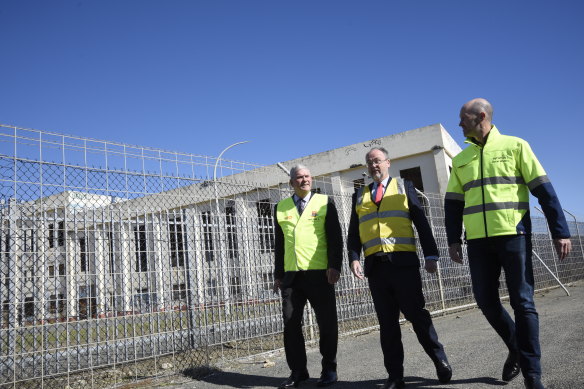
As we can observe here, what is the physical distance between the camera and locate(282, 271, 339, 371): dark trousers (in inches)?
162

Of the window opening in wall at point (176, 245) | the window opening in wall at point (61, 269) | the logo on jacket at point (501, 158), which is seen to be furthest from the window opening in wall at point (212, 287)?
the logo on jacket at point (501, 158)

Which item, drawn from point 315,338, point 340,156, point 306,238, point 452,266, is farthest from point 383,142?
point 306,238

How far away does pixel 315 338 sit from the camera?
255 inches

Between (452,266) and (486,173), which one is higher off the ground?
(486,173)

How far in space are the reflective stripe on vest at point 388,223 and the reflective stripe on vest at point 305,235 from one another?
0.46 m

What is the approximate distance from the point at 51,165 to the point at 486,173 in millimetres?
3972

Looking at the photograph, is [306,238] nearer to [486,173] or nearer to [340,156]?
[486,173]

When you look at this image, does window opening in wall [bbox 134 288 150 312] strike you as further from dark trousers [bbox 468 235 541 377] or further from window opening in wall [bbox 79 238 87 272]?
dark trousers [bbox 468 235 541 377]

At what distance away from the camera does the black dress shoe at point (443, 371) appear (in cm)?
354

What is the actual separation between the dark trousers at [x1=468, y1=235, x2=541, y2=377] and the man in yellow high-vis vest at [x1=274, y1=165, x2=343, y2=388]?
120cm

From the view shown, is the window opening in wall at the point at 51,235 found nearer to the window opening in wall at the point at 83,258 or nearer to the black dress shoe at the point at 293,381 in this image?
the window opening in wall at the point at 83,258

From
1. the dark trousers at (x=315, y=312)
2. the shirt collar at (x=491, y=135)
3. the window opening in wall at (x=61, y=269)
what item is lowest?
the dark trousers at (x=315, y=312)

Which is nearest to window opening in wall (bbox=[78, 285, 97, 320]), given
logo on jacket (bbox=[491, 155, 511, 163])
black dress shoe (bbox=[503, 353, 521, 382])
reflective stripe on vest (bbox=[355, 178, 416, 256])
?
reflective stripe on vest (bbox=[355, 178, 416, 256])

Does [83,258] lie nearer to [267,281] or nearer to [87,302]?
[87,302]
